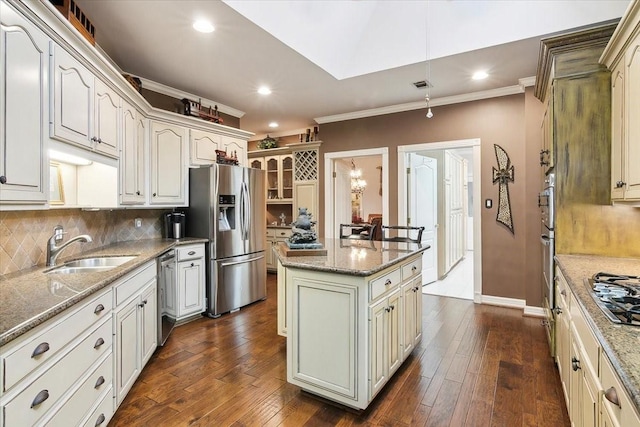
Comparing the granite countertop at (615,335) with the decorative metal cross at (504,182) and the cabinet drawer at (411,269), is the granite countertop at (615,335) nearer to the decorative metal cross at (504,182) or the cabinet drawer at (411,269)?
the cabinet drawer at (411,269)

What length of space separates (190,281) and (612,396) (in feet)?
11.4

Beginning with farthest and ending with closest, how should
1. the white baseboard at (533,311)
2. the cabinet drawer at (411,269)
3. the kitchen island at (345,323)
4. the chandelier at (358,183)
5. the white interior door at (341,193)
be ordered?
the chandelier at (358,183), the white interior door at (341,193), the white baseboard at (533,311), the cabinet drawer at (411,269), the kitchen island at (345,323)

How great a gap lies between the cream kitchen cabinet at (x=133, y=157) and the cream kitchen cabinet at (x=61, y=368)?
1379 millimetres

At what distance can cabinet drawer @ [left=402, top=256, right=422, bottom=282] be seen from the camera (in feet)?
8.12

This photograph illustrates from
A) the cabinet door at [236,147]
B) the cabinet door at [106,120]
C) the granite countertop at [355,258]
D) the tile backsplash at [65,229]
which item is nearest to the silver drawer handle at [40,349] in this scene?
the tile backsplash at [65,229]

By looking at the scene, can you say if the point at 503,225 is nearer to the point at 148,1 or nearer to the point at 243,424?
the point at 243,424

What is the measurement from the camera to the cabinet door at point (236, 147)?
4.33m

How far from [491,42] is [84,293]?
3579 millimetres

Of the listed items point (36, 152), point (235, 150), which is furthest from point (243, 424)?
point (235, 150)

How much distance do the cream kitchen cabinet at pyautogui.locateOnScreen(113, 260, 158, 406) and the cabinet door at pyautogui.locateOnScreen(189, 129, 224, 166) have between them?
1647 millimetres

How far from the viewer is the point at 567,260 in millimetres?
2268

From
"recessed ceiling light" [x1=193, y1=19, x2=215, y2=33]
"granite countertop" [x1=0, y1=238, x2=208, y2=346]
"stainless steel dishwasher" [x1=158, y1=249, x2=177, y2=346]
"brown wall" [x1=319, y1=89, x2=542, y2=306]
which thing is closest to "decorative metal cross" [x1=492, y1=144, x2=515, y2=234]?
"brown wall" [x1=319, y1=89, x2=542, y2=306]

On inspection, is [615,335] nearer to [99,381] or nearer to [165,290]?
[99,381]

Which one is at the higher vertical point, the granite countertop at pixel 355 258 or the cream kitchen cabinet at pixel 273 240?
the granite countertop at pixel 355 258
